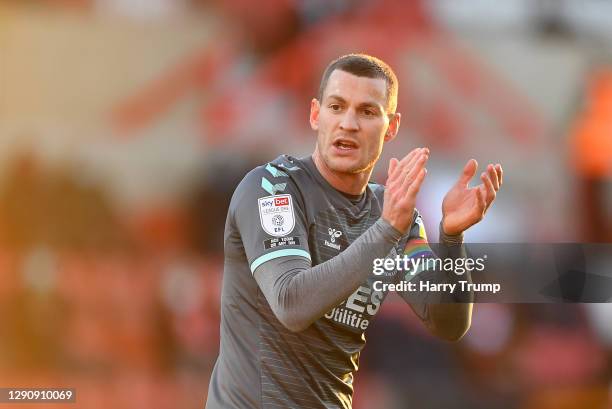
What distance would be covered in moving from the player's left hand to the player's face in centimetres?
28

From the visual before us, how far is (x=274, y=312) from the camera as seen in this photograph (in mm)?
2426

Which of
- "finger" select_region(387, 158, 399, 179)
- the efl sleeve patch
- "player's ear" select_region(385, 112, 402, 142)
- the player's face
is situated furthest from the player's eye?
the efl sleeve patch

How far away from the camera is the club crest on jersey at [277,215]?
2.50m

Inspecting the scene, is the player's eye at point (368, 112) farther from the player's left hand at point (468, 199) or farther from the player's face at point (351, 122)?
the player's left hand at point (468, 199)

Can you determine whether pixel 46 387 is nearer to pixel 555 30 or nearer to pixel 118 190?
pixel 118 190

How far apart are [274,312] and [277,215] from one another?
11.0 inches

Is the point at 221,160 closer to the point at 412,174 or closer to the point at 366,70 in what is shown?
the point at 366,70

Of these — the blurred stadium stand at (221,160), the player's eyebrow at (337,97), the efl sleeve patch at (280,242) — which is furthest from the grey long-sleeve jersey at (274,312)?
the blurred stadium stand at (221,160)

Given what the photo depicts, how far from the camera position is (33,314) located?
486 cm

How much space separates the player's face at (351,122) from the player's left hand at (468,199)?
278 mm

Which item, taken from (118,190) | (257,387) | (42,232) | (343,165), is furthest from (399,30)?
(257,387)

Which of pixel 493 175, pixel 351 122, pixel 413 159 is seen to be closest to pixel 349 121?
pixel 351 122

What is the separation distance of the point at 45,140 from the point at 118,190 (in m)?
0.51

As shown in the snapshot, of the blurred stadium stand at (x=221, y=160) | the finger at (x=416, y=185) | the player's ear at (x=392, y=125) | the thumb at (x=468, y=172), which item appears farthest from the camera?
the blurred stadium stand at (x=221, y=160)
